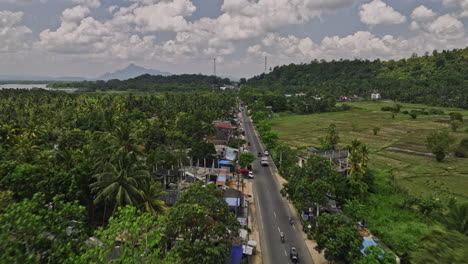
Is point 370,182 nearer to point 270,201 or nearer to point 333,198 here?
point 333,198

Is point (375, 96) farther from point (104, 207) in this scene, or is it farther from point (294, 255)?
point (104, 207)

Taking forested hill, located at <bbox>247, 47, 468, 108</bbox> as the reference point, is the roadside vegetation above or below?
below

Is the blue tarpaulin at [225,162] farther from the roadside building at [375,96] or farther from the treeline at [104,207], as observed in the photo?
the roadside building at [375,96]

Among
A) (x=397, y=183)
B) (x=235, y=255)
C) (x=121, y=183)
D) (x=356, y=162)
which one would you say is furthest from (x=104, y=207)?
(x=397, y=183)

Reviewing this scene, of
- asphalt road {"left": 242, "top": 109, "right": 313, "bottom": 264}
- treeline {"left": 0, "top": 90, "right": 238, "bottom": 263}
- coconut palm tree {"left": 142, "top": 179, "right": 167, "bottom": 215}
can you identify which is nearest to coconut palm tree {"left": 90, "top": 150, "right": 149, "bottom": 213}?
treeline {"left": 0, "top": 90, "right": 238, "bottom": 263}

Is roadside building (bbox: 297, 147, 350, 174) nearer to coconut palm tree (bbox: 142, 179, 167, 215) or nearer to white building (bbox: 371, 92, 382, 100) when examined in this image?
coconut palm tree (bbox: 142, 179, 167, 215)
